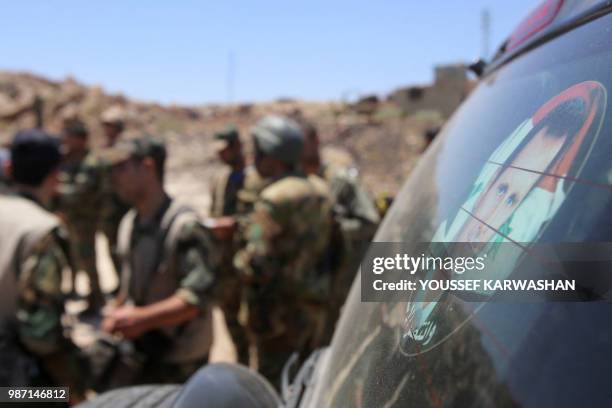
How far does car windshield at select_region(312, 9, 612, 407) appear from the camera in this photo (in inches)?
19.7

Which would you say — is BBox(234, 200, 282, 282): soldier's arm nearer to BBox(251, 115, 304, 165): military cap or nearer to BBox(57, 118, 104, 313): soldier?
BBox(251, 115, 304, 165): military cap

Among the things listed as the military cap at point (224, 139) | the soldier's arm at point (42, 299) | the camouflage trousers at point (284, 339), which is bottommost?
the camouflage trousers at point (284, 339)

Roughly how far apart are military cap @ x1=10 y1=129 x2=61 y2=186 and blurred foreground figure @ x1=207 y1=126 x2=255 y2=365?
131cm

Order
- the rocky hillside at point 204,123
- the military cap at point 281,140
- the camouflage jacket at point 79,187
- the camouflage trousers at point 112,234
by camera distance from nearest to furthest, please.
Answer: the military cap at point 281,140 < the camouflage jacket at point 79,187 < the camouflage trousers at point 112,234 < the rocky hillside at point 204,123

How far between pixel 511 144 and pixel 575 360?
1.37 feet

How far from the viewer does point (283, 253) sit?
3246 mm

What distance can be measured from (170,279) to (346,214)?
1.91 metres

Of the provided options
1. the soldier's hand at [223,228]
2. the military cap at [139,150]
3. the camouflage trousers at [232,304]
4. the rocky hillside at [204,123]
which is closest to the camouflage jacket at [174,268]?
the military cap at [139,150]

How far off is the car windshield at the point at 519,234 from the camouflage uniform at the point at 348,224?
2862 mm

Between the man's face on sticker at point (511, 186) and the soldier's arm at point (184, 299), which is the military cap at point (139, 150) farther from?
the man's face on sticker at point (511, 186)

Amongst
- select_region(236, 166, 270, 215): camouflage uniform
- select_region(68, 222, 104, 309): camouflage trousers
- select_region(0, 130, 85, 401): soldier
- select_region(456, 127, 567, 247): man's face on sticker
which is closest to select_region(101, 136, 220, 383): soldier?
select_region(0, 130, 85, 401): soldier

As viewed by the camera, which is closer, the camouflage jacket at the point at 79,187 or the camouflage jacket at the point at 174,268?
the camouflage jacket at the point at 174,268

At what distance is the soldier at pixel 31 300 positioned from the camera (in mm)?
2332

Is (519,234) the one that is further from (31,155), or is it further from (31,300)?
(31,155)
